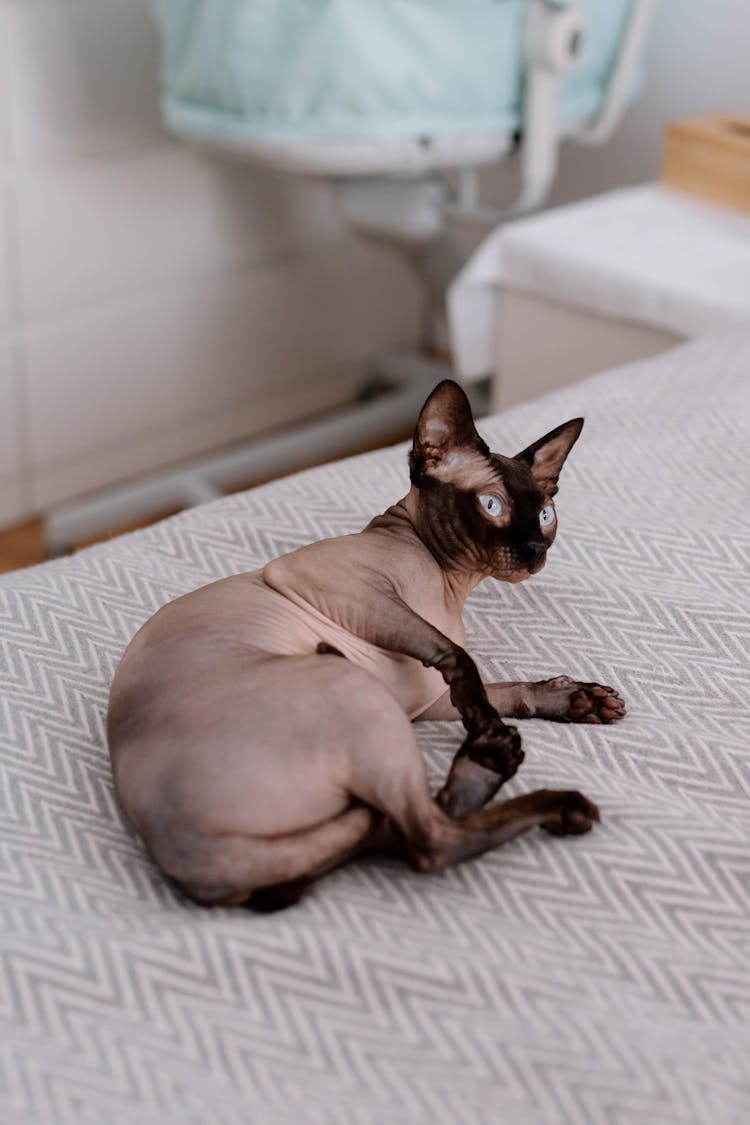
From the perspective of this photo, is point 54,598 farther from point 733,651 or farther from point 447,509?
point 733,651

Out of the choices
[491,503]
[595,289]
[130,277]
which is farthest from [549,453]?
[130,277]

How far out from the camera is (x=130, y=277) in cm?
215

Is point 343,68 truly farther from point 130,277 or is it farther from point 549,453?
point 549,453

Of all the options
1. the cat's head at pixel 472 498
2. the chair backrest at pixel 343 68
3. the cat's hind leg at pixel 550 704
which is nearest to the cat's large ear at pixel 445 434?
the cat's head at pixel 472 498

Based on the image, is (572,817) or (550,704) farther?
(550,704)

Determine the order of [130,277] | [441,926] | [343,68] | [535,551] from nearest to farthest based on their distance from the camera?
[441,926], [535,551], [343,68], [130,277]

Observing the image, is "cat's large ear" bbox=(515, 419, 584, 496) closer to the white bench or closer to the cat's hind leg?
the cat's hind leg

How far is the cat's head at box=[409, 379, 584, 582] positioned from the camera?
78 cm

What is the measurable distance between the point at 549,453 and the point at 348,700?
24cm

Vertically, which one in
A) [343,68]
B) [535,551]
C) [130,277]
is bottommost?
[130,277]

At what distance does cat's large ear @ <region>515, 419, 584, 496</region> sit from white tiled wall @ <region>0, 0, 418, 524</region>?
1.37m

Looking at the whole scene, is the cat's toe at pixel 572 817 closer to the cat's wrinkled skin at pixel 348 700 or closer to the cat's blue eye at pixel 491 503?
the cat's wrinkled skin at pixel 348 700

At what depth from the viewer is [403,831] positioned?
0.67m

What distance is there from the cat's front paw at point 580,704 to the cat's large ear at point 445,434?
152 millimetres
